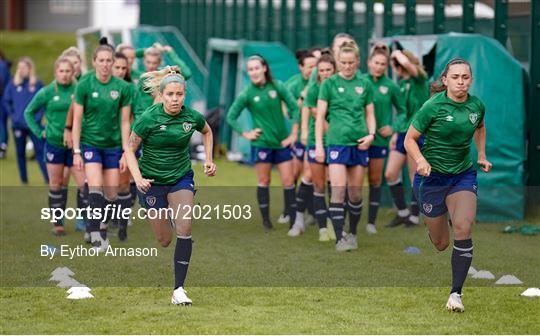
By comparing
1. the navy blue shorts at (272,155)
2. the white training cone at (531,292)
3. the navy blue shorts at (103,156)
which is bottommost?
the white training cone at (531,292)

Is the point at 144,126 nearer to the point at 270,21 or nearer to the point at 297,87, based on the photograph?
the point at 297,87

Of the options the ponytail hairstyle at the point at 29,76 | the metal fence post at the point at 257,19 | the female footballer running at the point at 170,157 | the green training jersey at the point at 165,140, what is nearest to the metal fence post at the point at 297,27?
the metal fence post at the point at 257,19

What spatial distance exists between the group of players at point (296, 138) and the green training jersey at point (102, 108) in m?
0.01

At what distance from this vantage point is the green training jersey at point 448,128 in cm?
1006

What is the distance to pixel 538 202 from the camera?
16328 mm

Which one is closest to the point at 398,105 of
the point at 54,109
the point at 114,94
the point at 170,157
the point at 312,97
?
the point at 312,97

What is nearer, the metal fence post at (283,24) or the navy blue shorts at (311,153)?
the navy blue shorts at (311,153)

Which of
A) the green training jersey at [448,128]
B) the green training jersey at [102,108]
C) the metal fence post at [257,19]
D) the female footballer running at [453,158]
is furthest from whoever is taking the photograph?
the metal fence post at [257,19]

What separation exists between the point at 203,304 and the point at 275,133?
16.7 feet

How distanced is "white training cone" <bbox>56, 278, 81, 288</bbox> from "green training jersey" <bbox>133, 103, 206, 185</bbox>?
1289 millimetres

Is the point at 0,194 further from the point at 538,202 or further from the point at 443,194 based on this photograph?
the point at 443,194

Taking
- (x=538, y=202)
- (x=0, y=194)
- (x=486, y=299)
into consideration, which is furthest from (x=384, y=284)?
(x=0, y=194)

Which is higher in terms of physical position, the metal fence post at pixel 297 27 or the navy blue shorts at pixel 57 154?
the metal fence post at pixel 297 27

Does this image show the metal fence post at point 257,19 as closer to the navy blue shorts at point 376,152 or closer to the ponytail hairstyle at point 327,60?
the navy blue shorts at point 376,152
